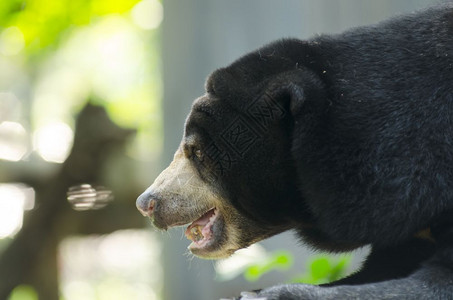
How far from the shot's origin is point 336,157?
316 cm

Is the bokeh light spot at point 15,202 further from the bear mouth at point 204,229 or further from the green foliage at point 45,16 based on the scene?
the bear mouth at point 204,229

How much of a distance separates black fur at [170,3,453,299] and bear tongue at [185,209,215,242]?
18 cm

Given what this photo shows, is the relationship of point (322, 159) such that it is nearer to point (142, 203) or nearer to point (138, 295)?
point (142, 203)

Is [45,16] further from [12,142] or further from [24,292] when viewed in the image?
[24,292]

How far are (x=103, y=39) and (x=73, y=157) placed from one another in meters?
8.31

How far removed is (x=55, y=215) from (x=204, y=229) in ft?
11.7

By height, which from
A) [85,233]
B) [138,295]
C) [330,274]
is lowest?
[138,295]

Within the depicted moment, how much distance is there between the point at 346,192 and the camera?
316 cm

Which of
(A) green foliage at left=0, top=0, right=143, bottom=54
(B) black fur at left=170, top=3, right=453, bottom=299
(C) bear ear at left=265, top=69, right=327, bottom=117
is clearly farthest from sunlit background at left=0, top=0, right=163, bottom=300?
(C) bear ear at left=265, top=69, right=327, bottom=117

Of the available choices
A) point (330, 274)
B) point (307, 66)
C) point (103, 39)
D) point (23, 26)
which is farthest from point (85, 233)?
point (103, 39)

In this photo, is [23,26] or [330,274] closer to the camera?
[330,274]

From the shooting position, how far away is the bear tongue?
373 cm

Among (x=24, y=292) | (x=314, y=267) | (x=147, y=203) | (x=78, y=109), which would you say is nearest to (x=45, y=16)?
(x=78, y=109)

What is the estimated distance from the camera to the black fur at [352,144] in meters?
3.03
